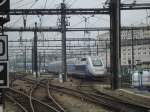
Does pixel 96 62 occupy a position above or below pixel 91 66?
above

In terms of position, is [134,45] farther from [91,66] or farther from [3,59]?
[3,59]

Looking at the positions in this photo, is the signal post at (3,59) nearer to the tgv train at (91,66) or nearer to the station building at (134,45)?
the tgv train at (91,66)

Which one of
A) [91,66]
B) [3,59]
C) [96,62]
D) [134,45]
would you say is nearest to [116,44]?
[91,66]

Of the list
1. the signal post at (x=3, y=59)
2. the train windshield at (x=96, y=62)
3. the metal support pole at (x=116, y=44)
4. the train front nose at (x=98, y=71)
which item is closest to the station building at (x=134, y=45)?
the train windshield at (x=96, y=62)

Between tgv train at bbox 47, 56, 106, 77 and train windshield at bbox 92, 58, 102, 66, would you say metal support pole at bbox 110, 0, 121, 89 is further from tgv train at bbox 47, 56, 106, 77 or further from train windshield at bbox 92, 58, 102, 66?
train windshield at bbox 92, 58, 102, 66

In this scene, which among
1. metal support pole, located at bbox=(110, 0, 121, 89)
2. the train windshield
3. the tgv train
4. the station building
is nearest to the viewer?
metal support pole, located at bbox=(110, 0, 121, 89)

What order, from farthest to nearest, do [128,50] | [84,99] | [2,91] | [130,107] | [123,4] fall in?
[128,50] < [123,4] < [84,99] < [130,107] < [2,91]

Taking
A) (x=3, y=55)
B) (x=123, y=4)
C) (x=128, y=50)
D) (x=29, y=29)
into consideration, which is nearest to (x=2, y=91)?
(x=3, y=55)

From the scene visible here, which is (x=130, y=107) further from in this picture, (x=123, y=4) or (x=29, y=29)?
(x=29, y=29)

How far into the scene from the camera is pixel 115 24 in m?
29.5

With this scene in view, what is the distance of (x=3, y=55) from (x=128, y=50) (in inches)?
2980

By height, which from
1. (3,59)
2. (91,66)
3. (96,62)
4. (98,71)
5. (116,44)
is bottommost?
(98,71)

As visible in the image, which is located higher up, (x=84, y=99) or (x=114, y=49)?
(x=114, y=49)

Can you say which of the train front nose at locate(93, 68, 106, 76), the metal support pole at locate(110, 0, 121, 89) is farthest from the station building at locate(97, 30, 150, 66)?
the metal support pole at locate(110, 0, 121, 89)
